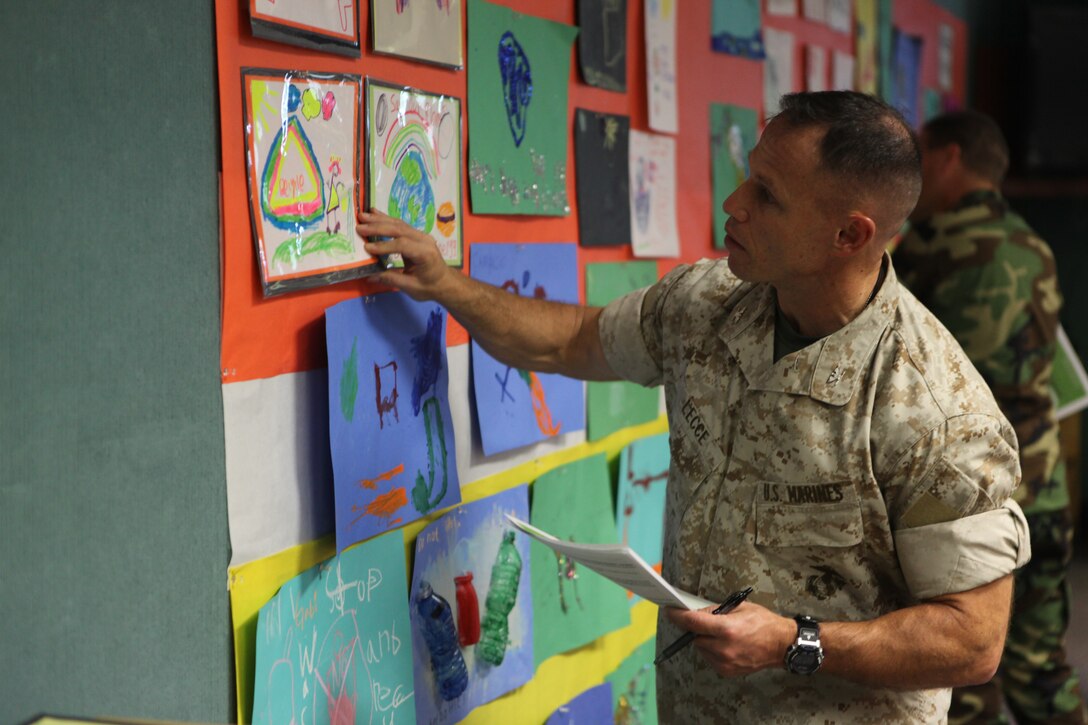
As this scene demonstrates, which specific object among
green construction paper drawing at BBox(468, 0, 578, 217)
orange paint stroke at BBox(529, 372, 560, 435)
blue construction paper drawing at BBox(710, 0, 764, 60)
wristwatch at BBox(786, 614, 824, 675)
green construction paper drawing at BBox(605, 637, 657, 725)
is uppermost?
blue construction paper drawing at BBox(710, 0, 764, 60)

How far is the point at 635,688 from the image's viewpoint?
89.3 inches

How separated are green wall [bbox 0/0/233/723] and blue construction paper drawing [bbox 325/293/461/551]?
0.61ft

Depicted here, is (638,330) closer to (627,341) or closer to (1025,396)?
(627,341)

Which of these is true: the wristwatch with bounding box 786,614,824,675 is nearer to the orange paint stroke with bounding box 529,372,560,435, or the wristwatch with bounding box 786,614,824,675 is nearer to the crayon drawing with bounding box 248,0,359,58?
the orange paint stroke with bounding box 529,372,560,435

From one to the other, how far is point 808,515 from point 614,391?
801mm

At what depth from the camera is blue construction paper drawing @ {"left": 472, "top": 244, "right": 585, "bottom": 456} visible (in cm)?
174

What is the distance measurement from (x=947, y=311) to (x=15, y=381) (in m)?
2.23

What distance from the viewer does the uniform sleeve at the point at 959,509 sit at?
1.29 metres

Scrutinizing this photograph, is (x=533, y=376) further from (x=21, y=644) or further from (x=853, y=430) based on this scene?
(x=21, y=644)

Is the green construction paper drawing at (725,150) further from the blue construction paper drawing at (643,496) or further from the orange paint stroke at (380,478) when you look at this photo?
the orange paint stroke at (380,478)

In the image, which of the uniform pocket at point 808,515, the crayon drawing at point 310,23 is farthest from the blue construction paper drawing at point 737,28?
the uniform pocket at point 808,515

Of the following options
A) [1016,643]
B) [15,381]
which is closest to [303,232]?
[15,381]

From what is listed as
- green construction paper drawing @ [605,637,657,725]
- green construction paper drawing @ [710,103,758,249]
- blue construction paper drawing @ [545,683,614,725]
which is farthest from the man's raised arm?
green construction paper drawing @ [710,103,758,249]

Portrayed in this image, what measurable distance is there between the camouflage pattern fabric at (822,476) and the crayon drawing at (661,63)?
31.5 inches
